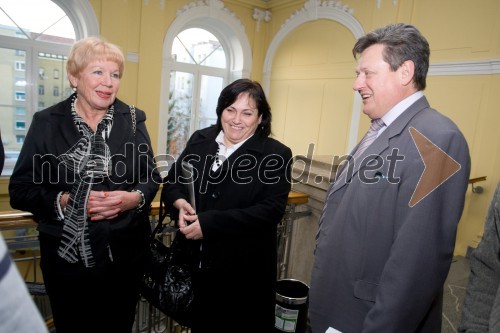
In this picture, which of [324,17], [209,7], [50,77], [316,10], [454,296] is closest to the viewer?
[454,296]

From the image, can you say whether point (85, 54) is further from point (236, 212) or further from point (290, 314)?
point (290, 314)

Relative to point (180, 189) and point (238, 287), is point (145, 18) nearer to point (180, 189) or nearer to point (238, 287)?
point (180, 189)

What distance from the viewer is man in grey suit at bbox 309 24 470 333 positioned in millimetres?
1080

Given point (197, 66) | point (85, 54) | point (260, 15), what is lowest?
point (85, 54)

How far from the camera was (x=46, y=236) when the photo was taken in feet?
4.92

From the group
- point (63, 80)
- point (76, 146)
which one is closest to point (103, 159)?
point (76, 146)

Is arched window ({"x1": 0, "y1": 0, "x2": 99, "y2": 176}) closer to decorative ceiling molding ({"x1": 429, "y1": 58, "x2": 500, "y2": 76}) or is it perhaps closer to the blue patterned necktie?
decorative ceiling molding ({"x1": 429, "y1": 58, "x2": 500, "y2": 76})

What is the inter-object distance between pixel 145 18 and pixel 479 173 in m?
6.44

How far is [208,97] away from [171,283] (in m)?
7.61

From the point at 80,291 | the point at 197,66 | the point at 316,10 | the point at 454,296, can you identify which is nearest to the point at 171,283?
the point at 80,291

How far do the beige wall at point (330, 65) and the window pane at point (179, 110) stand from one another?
0.77 metres

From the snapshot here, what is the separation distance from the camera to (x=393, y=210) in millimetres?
1149

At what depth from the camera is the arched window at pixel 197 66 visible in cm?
772

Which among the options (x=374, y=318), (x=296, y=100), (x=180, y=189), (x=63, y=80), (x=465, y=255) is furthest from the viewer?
(x=296, y=100)
